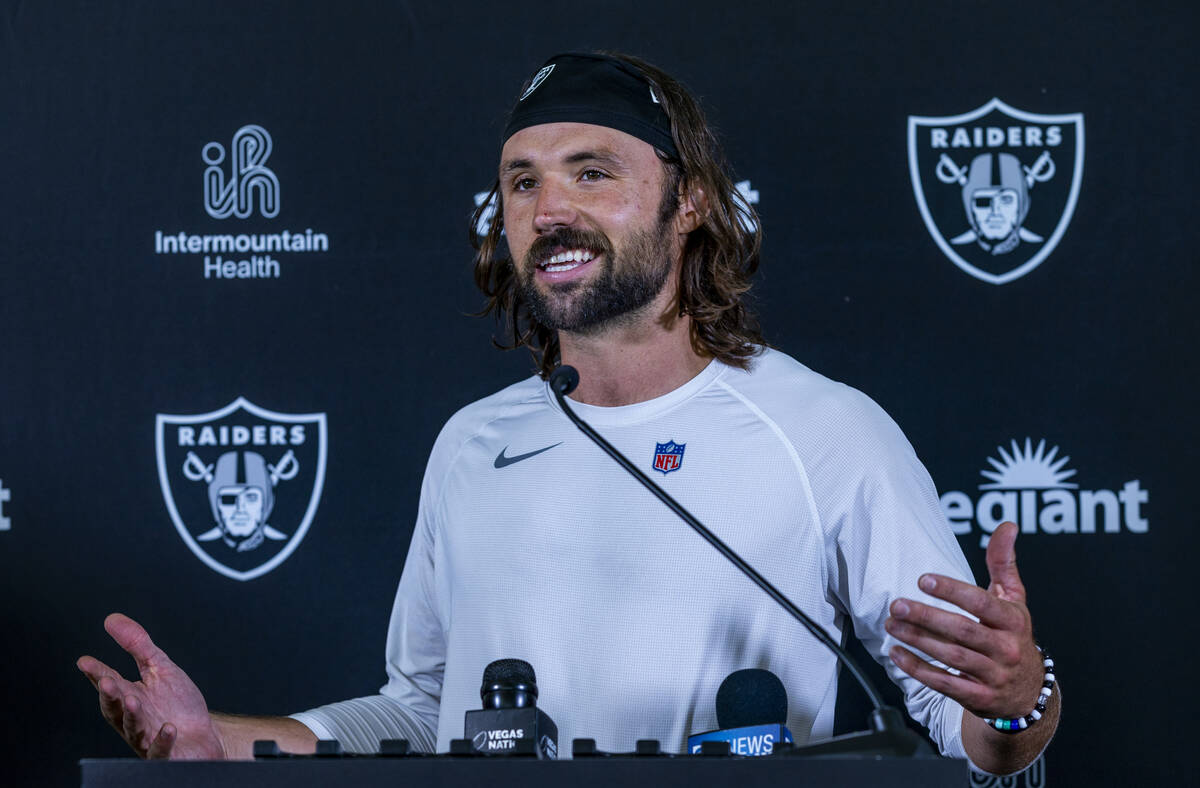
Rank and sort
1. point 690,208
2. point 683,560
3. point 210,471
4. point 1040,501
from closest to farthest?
point 683,560
point 690,208
point 1040,501
point 210,471

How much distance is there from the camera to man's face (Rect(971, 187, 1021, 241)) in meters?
2.39

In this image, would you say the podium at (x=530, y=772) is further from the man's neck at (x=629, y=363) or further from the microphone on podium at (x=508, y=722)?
the man's neck at (x=629, y=363)

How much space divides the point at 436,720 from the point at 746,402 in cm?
72

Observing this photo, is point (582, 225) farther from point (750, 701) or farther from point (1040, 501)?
point (1040, 501)

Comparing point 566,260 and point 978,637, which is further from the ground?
point 566,260

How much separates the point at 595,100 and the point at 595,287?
1.00 ft

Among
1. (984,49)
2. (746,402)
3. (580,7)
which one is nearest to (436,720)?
(746,402)

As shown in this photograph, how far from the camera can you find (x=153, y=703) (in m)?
1.50

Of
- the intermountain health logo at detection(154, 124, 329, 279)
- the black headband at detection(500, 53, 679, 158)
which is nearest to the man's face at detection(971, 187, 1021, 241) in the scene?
the black headband at detection(500, 53, 679, 158)

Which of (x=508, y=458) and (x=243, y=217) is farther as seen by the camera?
(x=243, y=217)

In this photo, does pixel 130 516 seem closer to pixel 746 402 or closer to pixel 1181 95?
pixel 746 402

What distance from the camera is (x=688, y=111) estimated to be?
83.0 inches

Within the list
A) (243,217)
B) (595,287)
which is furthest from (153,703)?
(243,217)

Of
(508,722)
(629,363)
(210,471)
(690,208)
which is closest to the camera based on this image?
(508,722)
